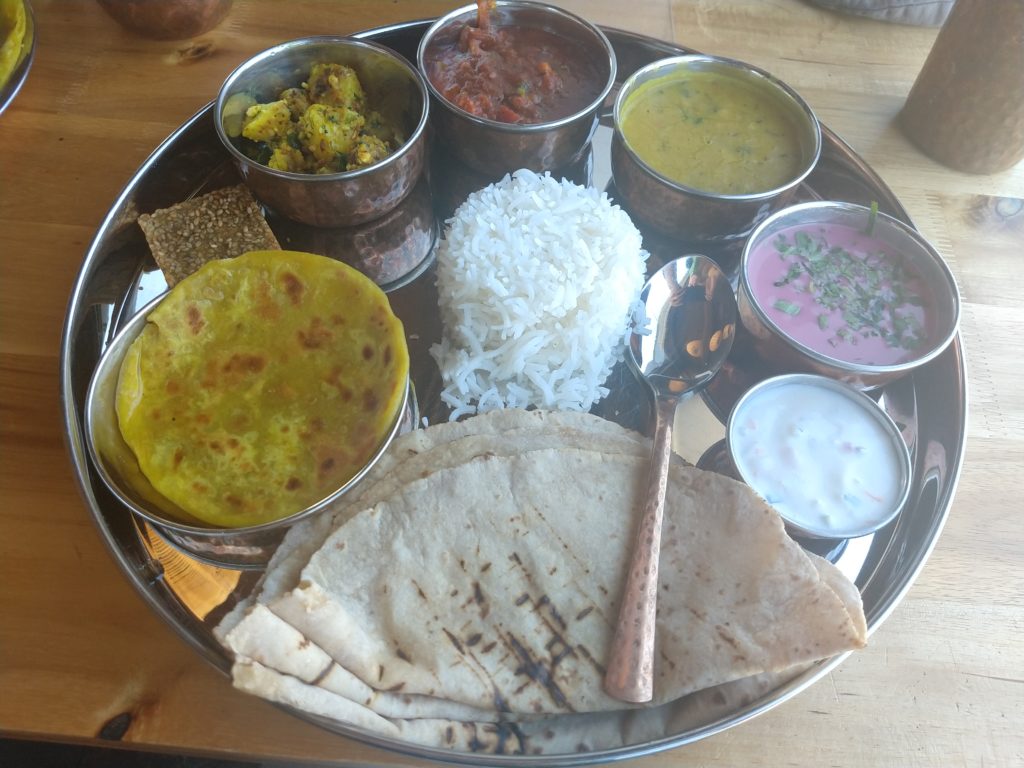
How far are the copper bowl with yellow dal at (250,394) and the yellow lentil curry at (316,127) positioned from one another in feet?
1.11

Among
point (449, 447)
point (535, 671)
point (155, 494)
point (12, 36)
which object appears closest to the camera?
point (535, 671)

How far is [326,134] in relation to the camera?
1956 mm

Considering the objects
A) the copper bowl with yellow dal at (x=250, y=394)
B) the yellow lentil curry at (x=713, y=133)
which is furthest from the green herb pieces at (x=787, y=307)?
the copper bowl with yellow dal at (x=250, y=394)

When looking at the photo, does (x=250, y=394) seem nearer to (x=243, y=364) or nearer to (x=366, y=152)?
(x=243, y=364)

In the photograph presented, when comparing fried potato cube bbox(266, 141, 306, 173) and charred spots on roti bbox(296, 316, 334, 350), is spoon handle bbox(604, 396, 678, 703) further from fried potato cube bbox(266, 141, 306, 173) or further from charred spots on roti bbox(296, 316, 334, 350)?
fried potato cube bbox(266, 141, 306, 173)

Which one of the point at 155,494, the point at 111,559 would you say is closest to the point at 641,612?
the point at 155,494

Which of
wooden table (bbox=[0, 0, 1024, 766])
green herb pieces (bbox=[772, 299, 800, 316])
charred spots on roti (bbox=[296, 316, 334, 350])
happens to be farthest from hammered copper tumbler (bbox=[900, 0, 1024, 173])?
charred spots on roti (bbox=[296, 316, 334, 350])

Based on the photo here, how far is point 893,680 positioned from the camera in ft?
5.44

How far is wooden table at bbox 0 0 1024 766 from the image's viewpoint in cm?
151

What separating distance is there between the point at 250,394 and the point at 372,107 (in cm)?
101

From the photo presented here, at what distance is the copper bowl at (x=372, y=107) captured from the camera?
6.29 feet

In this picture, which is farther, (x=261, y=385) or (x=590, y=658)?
(x=261, y=385)

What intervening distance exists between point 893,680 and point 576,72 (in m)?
1.92

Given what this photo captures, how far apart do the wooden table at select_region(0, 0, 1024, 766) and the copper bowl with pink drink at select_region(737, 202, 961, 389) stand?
332 millimetres
